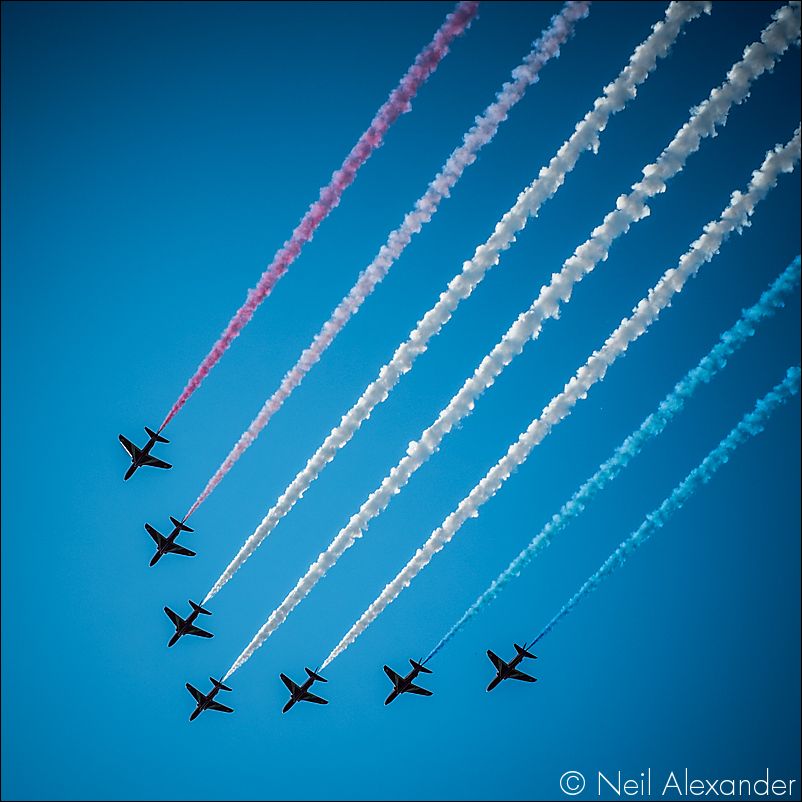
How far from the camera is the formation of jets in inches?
742

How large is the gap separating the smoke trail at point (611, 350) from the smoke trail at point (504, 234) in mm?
2524

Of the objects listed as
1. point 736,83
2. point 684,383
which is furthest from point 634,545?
point 736,83

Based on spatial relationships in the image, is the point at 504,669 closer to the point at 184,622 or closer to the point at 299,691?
the point at 299,691

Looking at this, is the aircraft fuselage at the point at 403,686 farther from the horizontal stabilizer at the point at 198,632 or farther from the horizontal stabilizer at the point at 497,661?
the horizontal stabilizer at the point at 198,632

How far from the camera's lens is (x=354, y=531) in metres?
14.2

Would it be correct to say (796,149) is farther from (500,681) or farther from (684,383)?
(500,681)

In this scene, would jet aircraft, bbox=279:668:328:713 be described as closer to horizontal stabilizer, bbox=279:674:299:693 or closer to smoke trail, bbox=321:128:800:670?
horizontal stabilizer, bbox=279:674:299:693

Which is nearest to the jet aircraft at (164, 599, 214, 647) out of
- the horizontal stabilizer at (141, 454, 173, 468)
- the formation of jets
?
the formation of jets

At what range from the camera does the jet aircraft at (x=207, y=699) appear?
23.7m

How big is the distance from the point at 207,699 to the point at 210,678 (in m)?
0.86

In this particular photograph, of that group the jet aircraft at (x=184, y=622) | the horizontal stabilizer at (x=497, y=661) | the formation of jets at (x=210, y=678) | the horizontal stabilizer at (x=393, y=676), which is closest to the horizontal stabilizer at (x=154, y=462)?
the formation of jets at (x=210, y=678)

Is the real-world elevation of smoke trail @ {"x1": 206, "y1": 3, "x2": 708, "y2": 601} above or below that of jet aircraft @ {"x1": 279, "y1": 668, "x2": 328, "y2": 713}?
above

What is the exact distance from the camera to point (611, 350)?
37.0ft

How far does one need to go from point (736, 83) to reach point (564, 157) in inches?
108
